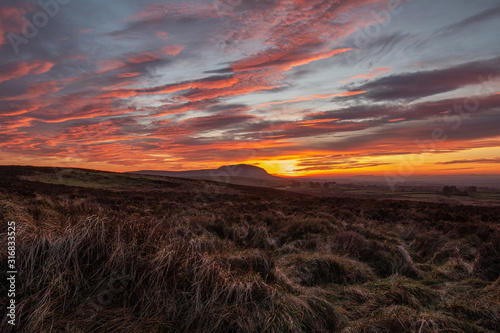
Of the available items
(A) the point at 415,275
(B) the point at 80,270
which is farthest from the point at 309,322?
(A) the point at 415,275

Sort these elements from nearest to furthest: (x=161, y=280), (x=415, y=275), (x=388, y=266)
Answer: (x=161, y=280), (x=415, y=275), (x=388, y=266)

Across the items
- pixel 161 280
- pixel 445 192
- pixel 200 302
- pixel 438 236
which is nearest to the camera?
pixel 200 302

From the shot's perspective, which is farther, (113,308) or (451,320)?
(451,320)

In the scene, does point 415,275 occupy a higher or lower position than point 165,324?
lower

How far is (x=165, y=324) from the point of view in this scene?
3064 millimetres

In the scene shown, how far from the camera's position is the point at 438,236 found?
34.0 ft

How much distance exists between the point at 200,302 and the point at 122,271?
117 centimetres

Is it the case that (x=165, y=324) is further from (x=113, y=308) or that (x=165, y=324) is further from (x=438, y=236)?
(x=438, y=236)

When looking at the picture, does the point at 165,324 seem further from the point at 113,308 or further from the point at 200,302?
the point at 113,308

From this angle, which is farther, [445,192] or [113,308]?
[445,192]

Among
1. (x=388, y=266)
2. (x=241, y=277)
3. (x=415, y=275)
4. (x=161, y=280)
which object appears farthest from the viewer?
(x=388, y=266)

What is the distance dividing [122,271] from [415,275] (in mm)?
6763

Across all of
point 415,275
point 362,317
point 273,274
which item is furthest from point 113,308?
point 415,275

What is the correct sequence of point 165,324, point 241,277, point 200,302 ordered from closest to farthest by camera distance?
point 165,324 → point 200,302 → point 241,277
